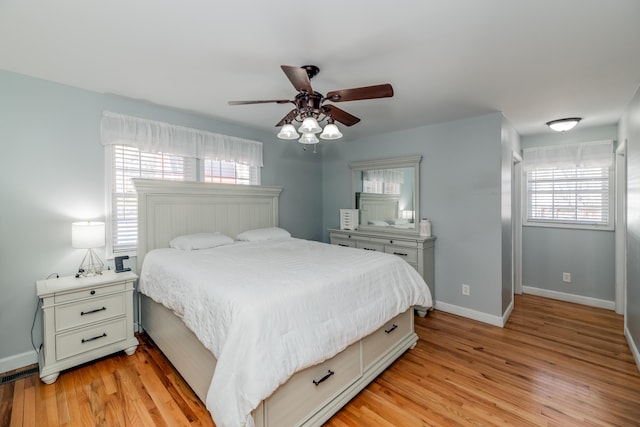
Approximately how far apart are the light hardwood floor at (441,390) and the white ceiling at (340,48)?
240cm

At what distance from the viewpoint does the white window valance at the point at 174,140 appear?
2783 mm

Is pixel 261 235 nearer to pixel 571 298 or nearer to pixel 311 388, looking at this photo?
pixel 311 388

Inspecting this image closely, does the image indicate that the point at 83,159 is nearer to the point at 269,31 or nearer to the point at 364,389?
the point at 269,31

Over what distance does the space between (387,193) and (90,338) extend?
3689 mm

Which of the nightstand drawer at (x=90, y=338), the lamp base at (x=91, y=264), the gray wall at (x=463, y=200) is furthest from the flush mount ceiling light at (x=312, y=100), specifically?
the nightstand drawer at (x=90, y=338)

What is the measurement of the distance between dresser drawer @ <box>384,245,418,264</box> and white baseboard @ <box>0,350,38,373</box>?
3.71 meters

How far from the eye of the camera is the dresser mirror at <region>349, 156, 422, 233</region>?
3924 mm

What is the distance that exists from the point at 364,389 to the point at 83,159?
3.18m

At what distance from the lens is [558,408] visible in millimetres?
1935

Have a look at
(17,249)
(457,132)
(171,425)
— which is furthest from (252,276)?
(457,132)

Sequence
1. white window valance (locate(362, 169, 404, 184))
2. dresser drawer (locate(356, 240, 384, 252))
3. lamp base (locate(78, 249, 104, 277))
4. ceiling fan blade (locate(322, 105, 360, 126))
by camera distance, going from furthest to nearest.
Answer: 1. white window valance (locate(362, 169, 404, 184))
2. dresser drawer (locate(356, 240, 384, 252))
3. lamp base (locate(78, 249, 104, 277))
4. ceiling fan blade (locate(322, 105, 360, 126))

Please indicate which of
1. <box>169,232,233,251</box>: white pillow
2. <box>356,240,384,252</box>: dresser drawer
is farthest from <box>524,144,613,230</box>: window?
<box>169,232,233,251</box>: white pillow

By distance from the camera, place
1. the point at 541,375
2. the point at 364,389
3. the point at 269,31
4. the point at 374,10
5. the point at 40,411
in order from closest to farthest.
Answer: the point at 374,10
the point at 269,31
the point at 40,411
the point at 364,389
the point at 541,375

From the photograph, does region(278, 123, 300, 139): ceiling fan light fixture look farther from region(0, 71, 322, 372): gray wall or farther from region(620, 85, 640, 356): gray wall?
region(620, 85, 640, 356): gray wall
